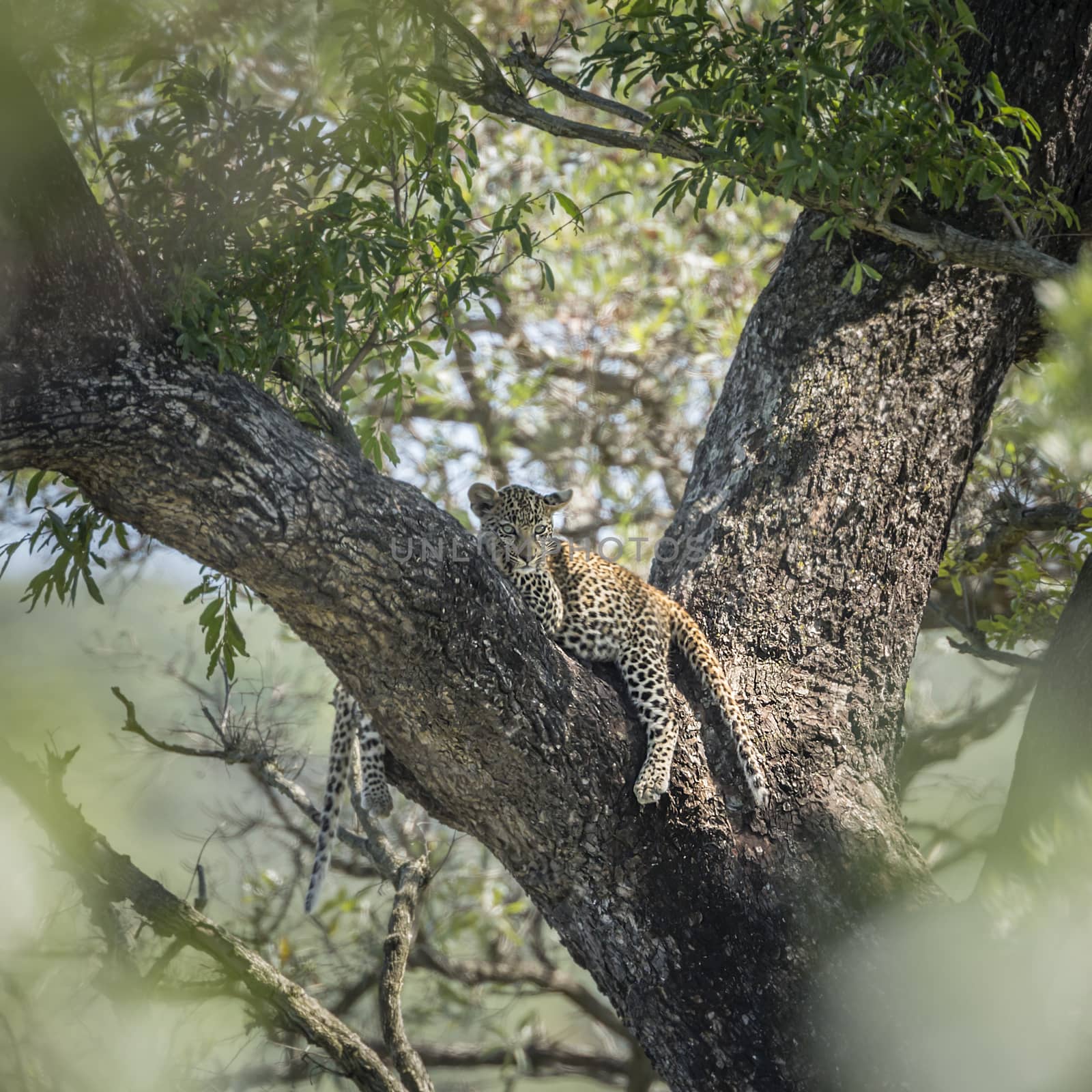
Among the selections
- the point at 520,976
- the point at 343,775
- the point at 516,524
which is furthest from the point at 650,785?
the point at 520,976

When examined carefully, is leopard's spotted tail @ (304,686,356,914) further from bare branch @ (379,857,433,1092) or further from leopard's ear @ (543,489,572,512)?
leopard's ear @ (543,489,572,512)

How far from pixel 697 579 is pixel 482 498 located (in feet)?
5.14

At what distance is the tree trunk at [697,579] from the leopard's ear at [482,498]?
112cm

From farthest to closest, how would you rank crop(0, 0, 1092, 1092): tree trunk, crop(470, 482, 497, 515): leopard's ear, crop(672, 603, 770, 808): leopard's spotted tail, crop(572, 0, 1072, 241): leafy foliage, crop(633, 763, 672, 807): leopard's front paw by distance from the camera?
crop(470, 482, 497, 515): leopard's ear → crop(672, 603, 770, 808): leopard's spotted tail → crop(633, 763, 672, 807): leopard's front paw → crop(572, 0, 1072, 241): leafy foliage → crop(0, 0, 1092, 1092): tree trunk

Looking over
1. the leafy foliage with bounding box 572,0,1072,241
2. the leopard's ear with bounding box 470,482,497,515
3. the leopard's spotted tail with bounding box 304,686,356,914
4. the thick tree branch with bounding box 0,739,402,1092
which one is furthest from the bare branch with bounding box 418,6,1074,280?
the thick tree branch with bounding box 0,739,402,1092

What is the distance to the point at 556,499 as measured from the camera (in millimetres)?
6055

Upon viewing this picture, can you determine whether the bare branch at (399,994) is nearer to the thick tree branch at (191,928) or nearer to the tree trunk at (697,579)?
the thick tree branch at (191,928)

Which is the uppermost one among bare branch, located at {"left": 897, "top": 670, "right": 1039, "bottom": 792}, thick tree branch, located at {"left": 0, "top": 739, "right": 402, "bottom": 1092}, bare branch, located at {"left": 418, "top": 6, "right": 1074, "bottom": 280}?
bare branch, located at {"left": 897, "top": 670, "right": 1039, "bottom": 792}

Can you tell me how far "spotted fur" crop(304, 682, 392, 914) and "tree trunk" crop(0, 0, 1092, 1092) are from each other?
0.92 meters

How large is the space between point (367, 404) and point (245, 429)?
674 centimetres

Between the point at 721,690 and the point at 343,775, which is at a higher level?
the point at 721,690

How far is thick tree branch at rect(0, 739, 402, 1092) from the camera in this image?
4758 millimetres

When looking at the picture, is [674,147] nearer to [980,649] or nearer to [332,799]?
[332,799]

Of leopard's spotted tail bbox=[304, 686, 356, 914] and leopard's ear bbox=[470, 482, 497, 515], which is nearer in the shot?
leopard's spotted tail bbox=[304, 686, 356, 914]
